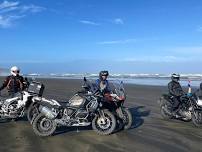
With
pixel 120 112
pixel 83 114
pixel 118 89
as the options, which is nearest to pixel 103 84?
pixel 118 89

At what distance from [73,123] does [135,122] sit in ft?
8.56

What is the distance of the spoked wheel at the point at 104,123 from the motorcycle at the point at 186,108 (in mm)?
2968

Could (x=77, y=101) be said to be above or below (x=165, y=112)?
above

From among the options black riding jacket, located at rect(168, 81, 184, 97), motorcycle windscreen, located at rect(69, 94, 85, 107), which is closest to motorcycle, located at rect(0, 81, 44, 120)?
motorcycle windscreen, located at rect(69, 94, 85, 107)

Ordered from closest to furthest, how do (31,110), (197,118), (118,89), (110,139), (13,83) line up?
1. (110,139)
2. (118,89)
3. (31,110)
4. (197,118)
5. (13,83)

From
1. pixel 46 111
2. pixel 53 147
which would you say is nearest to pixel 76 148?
pixel 53 147

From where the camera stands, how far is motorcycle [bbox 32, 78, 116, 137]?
9.49 meters

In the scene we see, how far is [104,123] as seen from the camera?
31.8 ft

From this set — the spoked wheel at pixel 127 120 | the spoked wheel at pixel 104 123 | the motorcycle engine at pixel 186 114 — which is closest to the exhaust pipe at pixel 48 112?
the spoked wheel at pixel 104 123

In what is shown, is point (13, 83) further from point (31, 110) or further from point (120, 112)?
point (120, 112)

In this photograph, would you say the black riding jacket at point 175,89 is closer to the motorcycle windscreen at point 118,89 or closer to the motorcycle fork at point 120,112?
the motorcycle windscreen at point 118,89

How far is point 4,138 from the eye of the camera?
29.2ft

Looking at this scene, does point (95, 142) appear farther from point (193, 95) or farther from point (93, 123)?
point (193, 95)

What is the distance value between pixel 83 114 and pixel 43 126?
3.54 ft
